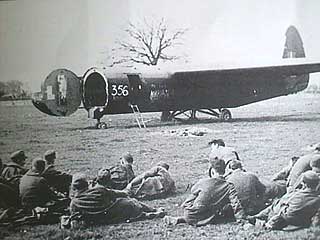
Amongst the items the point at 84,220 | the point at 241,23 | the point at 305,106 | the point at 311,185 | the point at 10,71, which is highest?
the point at 241,23

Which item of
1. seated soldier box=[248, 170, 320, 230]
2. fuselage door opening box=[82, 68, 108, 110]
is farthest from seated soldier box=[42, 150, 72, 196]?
seated soldier box=[248, 170, 320, 230]

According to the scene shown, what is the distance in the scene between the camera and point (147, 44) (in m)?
1.94

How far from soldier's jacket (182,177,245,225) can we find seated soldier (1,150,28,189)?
55 centimetres

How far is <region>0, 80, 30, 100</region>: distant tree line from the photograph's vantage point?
6.41 ft

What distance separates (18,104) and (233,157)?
2.37ft

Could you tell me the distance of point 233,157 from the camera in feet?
6.26

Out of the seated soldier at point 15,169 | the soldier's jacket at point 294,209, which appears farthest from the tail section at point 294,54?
the seated soldier at point 15,169

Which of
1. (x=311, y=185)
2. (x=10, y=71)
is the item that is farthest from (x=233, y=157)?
(x=10, y=71)

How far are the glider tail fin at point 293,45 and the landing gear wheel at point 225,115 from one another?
253mm

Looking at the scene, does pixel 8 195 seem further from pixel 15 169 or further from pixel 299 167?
pixel 299 167

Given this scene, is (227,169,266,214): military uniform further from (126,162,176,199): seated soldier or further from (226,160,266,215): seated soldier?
(126,162,176,199): seated soldier

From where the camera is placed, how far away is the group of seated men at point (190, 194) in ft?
6.10

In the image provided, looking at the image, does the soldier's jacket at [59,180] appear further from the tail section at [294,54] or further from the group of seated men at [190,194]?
the tail section at [294,54]

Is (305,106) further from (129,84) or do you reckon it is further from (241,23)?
(129,84)
